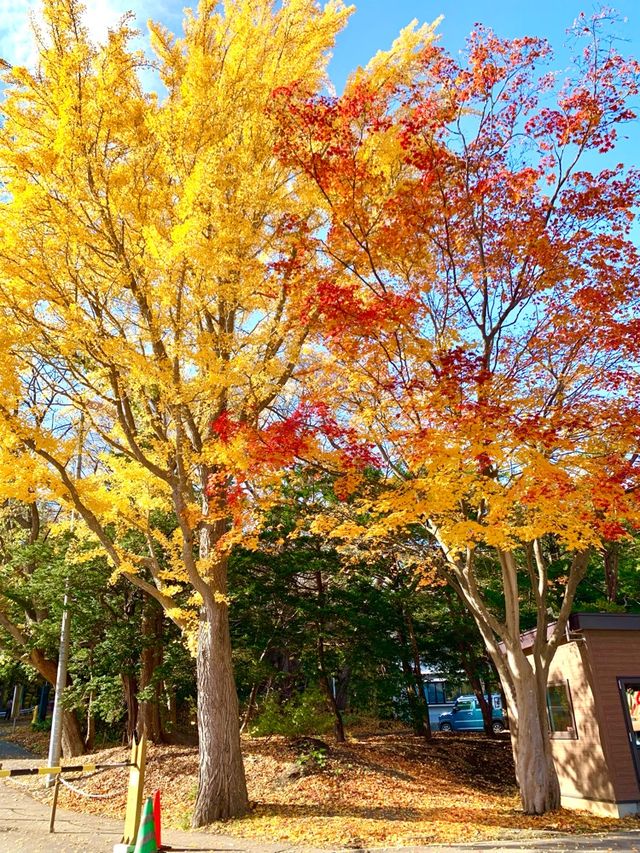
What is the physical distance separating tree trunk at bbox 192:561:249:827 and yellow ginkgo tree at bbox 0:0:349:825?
2cm

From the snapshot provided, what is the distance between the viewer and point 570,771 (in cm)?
1044

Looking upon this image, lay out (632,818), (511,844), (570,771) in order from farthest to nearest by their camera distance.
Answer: (570,771) < (632,818) < (511,844)

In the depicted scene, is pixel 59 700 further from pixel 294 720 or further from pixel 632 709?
pixel 632 709

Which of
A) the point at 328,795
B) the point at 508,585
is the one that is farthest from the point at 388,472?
the point at 328,795

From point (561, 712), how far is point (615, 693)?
1.16 metres

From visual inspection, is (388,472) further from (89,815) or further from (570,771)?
(89,815)

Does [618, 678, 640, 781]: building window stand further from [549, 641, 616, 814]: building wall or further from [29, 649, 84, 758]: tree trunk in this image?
[29, 649, 84, 758]: tree trunk

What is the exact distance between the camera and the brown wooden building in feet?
31.2

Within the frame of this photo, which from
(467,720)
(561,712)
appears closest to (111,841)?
(561,712)

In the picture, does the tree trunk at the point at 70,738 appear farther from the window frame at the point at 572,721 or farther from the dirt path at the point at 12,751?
the window frame at the point at 572,721

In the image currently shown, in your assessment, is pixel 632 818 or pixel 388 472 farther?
pixel 388 472

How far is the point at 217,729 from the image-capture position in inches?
338

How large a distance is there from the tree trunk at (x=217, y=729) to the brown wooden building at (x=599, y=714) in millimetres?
5449

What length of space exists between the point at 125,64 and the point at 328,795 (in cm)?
1087
